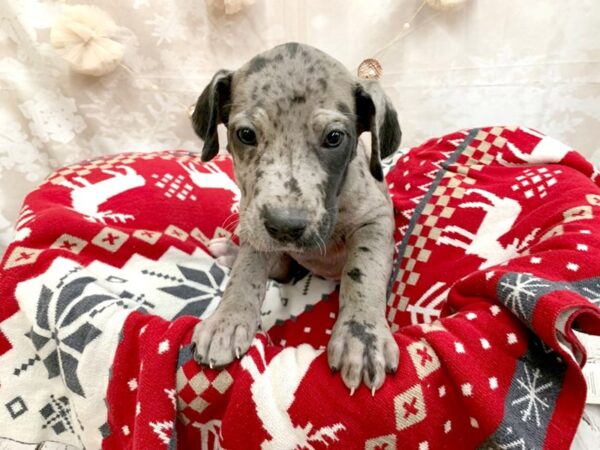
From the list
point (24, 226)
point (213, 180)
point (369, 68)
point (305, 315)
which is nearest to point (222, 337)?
point (305, 315)

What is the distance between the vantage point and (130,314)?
2131 millimetres

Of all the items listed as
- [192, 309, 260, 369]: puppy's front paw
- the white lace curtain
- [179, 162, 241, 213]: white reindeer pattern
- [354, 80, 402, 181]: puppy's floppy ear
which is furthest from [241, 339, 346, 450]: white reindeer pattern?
the white lace curtain

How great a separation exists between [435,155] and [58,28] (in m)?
2.80

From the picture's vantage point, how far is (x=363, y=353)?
1860 millimetres

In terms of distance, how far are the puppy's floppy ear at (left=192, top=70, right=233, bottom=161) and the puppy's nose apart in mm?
792

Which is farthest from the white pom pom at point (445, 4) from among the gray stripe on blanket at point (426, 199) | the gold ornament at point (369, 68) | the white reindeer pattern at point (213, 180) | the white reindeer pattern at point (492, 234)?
the white reindeer pattern at point (213, 180)

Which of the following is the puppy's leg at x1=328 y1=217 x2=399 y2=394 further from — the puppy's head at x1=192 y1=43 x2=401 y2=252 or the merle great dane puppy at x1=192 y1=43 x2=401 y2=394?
the puppy's head at x1=192 y1=43 x2=401 y2=252

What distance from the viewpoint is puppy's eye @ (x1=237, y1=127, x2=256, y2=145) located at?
2.21 metres

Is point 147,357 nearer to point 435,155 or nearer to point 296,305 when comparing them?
point 296,305

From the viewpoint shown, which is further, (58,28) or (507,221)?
(58,28)

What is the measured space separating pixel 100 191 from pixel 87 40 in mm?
1301

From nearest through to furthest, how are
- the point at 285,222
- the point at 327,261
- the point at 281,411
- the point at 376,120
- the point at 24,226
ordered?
the point at 281,411 → the point at 285,222 → the point at 376,120 → the point at 24,226 → the point at 327,261

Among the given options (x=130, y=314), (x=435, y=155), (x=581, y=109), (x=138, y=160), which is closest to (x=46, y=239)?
(x=130, y=314)

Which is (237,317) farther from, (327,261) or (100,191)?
(100,191)
